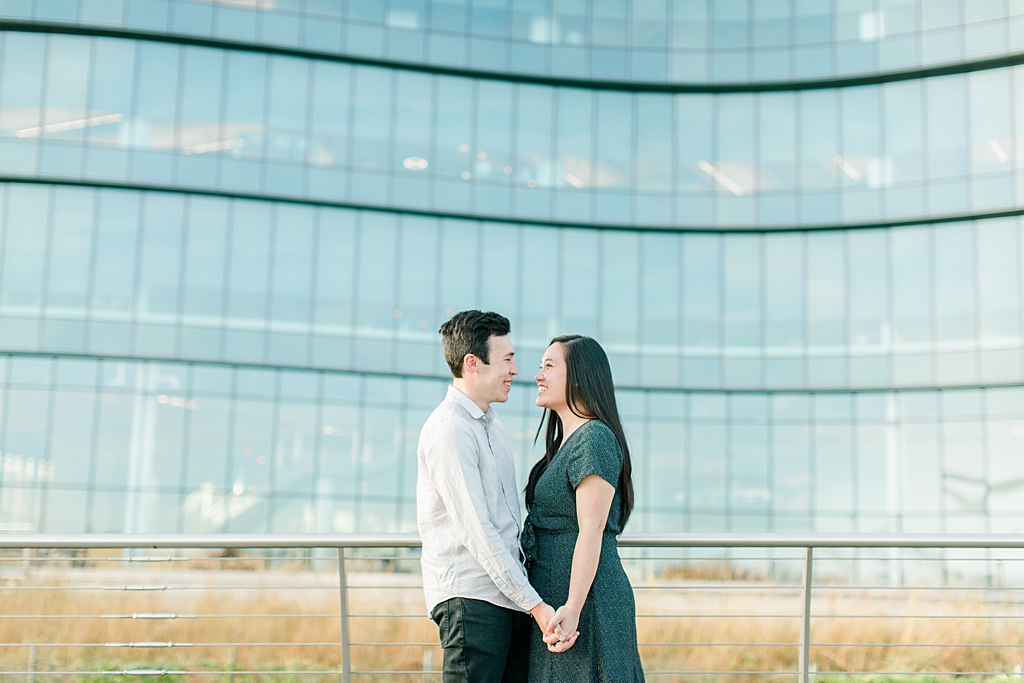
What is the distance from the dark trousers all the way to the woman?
166 millimetres

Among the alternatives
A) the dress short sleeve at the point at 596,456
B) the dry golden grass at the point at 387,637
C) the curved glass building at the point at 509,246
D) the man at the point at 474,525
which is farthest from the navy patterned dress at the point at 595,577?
the curved glass building at the point at 509,246

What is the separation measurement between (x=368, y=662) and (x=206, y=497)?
15.5 metres

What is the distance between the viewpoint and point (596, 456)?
11.4 feet

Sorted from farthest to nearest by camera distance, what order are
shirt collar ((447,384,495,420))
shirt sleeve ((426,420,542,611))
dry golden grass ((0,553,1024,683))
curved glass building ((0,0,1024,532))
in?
curved glass building ((0,0,1024,532)) → dry golden grass ((0,553,1024,683)) → shirt collar ((447,384,495,420)) → shirt sleeve ((426,420,542,611))

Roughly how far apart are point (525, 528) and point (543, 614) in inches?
17.9

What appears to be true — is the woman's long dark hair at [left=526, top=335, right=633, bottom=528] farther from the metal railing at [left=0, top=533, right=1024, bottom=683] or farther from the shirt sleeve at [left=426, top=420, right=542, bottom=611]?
the metal railing at [left=0, top=533, right=1024, bottom=683]

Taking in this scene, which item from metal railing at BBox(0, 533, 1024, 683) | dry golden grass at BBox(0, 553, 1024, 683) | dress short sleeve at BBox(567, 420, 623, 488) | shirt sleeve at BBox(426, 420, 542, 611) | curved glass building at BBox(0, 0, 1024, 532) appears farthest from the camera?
curved glass building at BBox(0, 0, 1024, 532)

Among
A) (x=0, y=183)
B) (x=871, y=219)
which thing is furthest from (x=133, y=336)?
(x=871, y=219)

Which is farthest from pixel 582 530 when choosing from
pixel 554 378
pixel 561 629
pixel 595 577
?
pixel 554 378

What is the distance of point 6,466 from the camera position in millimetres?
20938

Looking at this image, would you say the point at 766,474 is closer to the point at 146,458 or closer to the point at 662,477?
the point at 662,477

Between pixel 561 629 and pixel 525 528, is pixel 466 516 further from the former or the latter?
pixel 561 629

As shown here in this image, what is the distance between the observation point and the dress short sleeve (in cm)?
346

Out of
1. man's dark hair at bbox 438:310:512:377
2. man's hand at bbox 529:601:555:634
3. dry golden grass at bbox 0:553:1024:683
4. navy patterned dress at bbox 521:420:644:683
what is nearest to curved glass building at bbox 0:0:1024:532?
dry golden grass at bbox 0:553:1024:683
